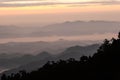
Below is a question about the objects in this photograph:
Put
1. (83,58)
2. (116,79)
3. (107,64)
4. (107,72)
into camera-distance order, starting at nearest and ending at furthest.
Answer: (116,79) < (107,72) < (107,64) < (83,58)

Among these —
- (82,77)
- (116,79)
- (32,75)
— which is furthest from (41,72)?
(116,79)

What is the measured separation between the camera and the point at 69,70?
68.4 meters

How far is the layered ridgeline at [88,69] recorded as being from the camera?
2532 inches

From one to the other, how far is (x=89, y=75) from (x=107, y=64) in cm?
554

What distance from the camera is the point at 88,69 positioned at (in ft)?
222

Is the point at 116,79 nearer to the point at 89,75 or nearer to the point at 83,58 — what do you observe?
the point at 89,75

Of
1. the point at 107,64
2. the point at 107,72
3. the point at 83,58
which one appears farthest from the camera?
the point at 83,58

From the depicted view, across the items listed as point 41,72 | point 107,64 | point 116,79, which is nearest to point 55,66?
point 41,72

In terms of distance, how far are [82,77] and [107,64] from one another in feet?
20.0

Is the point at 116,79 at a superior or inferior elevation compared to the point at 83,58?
inferior

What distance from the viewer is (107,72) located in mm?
64438

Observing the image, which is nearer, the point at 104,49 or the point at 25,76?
the point at 25,76

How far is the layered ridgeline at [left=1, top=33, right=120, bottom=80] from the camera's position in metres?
64.3

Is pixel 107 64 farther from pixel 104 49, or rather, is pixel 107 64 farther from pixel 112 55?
pixel 104 49
